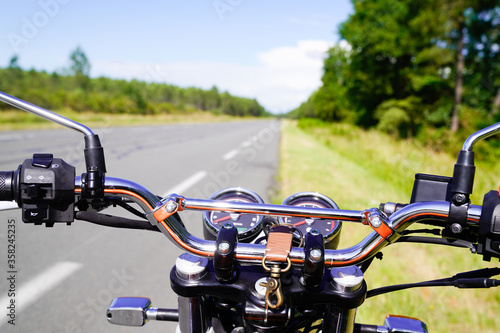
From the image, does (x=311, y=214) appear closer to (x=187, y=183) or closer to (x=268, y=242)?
(x=268, y=242)

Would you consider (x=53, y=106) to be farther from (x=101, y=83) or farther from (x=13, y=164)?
(x=101, y=83)

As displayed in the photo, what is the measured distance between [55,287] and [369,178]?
6.79 m

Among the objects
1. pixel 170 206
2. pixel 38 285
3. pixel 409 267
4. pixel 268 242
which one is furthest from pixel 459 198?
pixel 38 285

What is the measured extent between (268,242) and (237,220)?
55cm

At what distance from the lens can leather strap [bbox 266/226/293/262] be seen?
33.3 inches

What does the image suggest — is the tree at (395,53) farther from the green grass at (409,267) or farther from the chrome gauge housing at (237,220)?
the chrome gauge housing at (237,220)

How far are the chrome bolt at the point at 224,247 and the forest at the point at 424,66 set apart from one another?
19122mm

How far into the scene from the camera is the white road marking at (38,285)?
286 cm

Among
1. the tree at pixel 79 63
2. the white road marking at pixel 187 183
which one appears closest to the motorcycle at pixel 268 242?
the white road marking at pixel 187 183

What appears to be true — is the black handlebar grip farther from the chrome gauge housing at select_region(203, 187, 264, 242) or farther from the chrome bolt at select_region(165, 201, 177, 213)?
the chrome gauge housing at select_region(203, 187, 264, 242)

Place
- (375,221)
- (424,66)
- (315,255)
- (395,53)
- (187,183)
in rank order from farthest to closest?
(424,66), (395,53), (187,183), (375,221), (315,255)

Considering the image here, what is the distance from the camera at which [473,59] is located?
22.3 meters

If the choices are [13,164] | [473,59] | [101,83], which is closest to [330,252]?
[13,164]

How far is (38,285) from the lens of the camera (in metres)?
3.17
